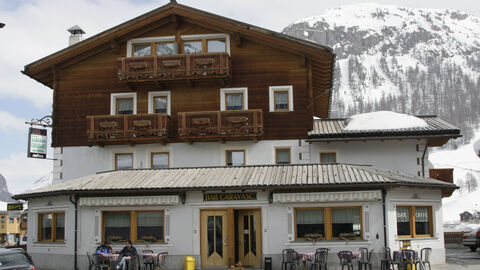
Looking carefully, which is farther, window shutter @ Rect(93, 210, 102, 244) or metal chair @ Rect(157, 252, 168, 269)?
window shutter @ Rect(93, 210, 102, 244)

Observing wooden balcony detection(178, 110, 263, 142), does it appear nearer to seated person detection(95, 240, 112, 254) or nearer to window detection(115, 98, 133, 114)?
window detection(115, 98, 133, 114)

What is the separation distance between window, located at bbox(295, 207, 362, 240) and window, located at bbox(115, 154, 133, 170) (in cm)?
895

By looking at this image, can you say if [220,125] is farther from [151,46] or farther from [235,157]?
[151,46]

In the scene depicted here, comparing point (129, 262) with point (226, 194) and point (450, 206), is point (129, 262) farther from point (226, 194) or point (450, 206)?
point (450, 206)

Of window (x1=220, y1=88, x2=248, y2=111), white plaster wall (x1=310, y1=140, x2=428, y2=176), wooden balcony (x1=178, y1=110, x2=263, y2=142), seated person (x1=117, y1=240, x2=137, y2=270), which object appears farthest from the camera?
window (x1=220, y1=88, x2=248, y2=111)

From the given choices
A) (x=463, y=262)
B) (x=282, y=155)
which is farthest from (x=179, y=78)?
(x=463, y=262)

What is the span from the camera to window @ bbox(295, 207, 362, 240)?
24.2 m

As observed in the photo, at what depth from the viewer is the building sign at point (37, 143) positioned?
1147 inches

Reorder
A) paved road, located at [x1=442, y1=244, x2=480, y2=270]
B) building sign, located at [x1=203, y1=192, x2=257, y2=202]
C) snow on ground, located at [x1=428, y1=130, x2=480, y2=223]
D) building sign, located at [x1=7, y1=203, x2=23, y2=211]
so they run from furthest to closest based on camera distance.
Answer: snow on ground, located at [x1=428, y1=130, x2=480, y2=223]
building sign, located at [x1=7, y1=203, x2=23, y2=211]
building sign, located at [x1=203, y1=192, x2=257, y2=202]
paved road, located at [x1=442, y1=244, x2=480, y2=270]

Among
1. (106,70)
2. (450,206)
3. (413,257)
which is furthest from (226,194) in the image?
(450,206)

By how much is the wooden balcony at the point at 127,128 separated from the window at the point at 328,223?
299 inches

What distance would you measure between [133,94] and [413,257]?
49.1ft

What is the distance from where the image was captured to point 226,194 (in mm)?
25016

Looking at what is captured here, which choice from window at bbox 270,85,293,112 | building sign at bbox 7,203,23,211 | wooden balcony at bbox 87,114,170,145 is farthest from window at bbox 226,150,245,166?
building sign at bbox 7,203,23,211
